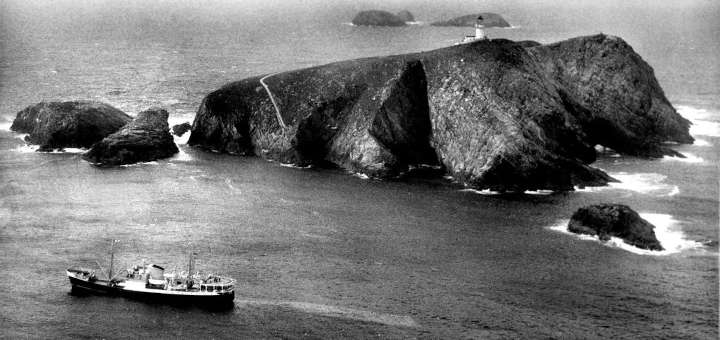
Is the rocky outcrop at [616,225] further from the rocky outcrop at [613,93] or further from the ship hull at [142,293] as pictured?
the rocky outcrop at [613,93]

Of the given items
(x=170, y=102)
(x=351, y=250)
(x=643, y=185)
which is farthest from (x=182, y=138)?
(x=643, y=185)

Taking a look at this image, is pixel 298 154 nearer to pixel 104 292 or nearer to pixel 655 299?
pixel 104 292

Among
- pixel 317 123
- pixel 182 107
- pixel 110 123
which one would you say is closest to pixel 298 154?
pixel 317 123

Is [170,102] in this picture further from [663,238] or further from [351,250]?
[663,238]

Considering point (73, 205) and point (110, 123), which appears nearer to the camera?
point (73, 205)

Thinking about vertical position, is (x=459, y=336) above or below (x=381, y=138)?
below

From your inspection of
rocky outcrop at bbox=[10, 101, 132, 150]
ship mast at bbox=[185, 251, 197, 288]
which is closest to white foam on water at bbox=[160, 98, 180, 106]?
rocky outcrop at bbox=[10, 101, 132, 150]
